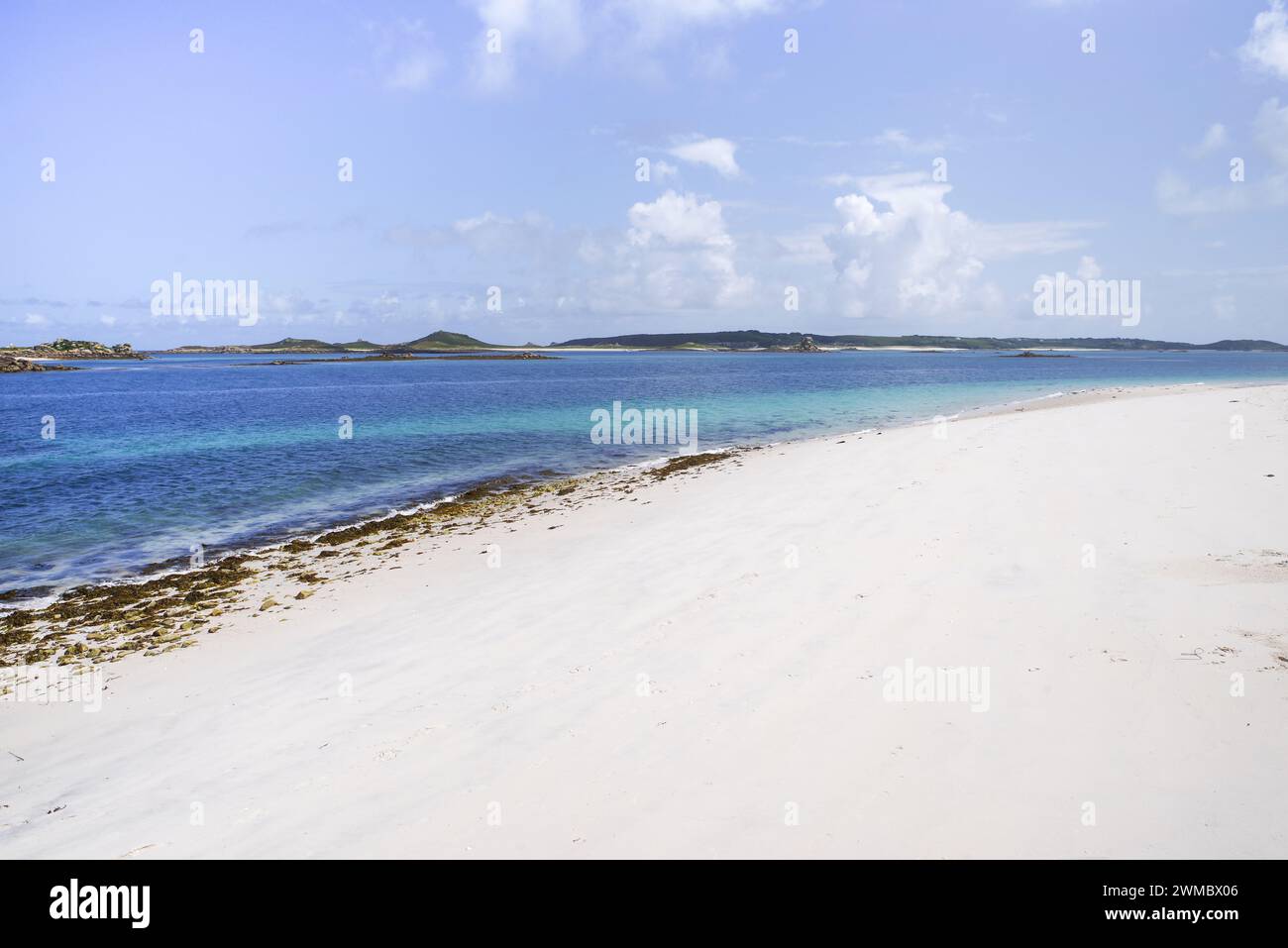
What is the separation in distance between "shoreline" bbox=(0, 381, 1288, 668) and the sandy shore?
24.5 inches

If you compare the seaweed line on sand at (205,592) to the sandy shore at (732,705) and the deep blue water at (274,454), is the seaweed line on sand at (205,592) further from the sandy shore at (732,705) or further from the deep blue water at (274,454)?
the deep blue water at (274,454)

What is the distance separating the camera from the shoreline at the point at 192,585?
11.5m

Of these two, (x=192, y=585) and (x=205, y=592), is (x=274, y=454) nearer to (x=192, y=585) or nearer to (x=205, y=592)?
(x=192, y=585)

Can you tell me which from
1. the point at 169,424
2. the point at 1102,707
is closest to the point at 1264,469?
the point at 1102,707

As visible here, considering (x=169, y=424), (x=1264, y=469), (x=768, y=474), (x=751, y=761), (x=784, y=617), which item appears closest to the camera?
(x=751, y=761)

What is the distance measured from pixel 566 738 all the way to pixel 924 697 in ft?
11.9

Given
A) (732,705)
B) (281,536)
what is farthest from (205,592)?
(732,705)

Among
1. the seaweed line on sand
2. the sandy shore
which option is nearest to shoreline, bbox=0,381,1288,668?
the seaweed line on sand

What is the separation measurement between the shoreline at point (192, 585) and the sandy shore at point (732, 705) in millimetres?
622

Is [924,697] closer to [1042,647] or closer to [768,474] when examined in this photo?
[1042,647]

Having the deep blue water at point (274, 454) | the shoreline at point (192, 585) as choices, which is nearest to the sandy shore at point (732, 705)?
the shoreline at point (192, 585)

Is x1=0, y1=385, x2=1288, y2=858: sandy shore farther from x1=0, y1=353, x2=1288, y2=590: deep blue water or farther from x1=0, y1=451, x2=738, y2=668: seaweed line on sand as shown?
x1=0, y1=353, x2=1288, y2=590: deep blue water

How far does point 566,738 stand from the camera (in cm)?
652
